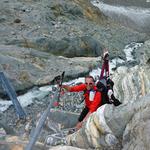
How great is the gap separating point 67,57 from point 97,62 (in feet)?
5.96

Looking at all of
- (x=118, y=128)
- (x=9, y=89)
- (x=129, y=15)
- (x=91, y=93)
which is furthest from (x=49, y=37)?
(x=129, y=15)

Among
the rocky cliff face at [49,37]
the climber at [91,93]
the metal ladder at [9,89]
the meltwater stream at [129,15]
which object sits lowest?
the meltwater stream at [129,15]

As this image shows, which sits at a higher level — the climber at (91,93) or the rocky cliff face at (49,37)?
the climber at (91,93)

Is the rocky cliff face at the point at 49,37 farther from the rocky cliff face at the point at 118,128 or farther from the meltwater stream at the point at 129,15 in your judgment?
the meltwater stream at the point at 129,15

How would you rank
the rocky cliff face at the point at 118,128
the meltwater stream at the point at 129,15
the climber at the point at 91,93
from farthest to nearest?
the meltwater stream at the point at 129,15 < the climber at the point at 91,93 < the rocky cliff face at the point at 118,128

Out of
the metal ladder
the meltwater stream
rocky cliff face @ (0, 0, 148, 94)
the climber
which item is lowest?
the meltwater stream

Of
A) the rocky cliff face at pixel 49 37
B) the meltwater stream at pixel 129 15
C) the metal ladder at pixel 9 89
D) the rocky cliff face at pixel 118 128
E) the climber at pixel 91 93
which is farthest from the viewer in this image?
the meltwater stream at pixel 129 15

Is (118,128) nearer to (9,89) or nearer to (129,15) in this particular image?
(9,89)

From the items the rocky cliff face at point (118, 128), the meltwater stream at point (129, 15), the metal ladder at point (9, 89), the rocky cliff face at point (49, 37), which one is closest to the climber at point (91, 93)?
the rocky cliff face at point (118, 128)

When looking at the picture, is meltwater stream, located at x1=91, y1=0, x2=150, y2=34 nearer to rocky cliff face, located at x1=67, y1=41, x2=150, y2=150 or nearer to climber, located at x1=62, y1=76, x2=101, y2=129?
climber, located at x1=62, y1=76, x2=101, y2=129

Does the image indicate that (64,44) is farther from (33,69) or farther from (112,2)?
(112,2)

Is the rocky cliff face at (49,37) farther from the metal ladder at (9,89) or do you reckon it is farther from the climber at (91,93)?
→ the climber at (91,93)

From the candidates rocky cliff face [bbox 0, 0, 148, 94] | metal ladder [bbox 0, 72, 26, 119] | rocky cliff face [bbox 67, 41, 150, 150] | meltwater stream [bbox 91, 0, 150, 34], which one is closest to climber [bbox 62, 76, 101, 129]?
rocky cliff face [bbox 67, 41, 150, 150]

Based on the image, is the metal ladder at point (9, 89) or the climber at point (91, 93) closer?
the climber at point (91, 93)
